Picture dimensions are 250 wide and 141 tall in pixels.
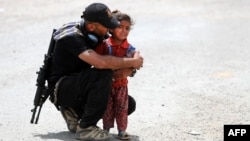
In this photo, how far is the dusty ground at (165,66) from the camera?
5.61 m

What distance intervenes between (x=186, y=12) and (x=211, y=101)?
19.7ft

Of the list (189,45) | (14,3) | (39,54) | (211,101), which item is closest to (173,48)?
(189,45)

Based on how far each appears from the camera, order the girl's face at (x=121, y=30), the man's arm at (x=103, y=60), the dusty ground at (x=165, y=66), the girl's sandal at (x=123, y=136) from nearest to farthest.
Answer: the man's arm at (x=103, y=60), the girl's face at (x=121, y=30), the girl's sandal at (x=123, y=136), the dusty ground at (x=165, y=66)

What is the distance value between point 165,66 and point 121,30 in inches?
143

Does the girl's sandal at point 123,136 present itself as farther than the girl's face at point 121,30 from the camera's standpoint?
Yes

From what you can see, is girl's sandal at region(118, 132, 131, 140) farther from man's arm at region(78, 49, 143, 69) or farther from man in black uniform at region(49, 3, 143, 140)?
man's arm at region(78, 49, 143, 69)

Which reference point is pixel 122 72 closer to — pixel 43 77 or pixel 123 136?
pixel 123 136

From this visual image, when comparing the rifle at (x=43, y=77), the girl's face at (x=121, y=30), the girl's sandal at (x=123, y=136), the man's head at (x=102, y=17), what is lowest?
the girl's sandal at (x=123, y=136)

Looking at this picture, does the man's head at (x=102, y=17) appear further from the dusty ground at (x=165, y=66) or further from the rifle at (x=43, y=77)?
the dusty ground at (x=165, y=66)

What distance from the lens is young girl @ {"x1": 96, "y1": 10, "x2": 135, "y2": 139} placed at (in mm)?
4793

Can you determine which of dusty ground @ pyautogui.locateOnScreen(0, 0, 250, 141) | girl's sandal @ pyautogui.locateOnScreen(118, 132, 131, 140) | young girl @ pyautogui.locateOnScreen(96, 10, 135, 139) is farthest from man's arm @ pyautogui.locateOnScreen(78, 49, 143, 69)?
dusty ground @ pyautogui.locateOnScreen(0, 0, 250, 141)

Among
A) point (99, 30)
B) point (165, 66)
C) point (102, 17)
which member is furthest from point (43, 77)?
point (165, 66)

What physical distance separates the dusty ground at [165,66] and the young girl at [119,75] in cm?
35

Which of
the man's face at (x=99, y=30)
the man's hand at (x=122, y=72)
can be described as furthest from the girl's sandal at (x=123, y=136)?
the man's face at (x=99, y=30)
